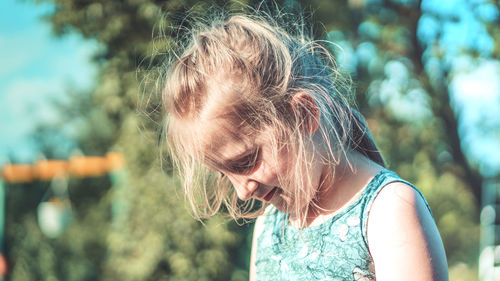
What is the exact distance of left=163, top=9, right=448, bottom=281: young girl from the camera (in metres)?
1.04

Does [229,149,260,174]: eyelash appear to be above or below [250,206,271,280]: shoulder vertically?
above

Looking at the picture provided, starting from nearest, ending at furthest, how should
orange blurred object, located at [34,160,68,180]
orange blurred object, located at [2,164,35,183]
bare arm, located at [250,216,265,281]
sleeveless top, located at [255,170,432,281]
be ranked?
sleeveless top, located at [255,170,432,281] → bare arm, located at [250,216,265,281] → orange blurred object, located at [2,164,35,183] → orange blurred object, located at [34,160,68,180]

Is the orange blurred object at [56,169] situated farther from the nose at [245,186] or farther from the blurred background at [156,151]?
the nose at [245,186]

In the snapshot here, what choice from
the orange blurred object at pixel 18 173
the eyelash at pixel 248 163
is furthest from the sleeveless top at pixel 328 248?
the orange blurred object at pixel 18 173

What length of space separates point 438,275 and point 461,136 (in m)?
4.69

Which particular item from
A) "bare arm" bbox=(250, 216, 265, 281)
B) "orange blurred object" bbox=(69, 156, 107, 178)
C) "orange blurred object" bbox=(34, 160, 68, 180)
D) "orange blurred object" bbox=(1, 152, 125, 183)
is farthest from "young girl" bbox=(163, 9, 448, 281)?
"orange blurred object" bbox=(34, 160, 68, 180)

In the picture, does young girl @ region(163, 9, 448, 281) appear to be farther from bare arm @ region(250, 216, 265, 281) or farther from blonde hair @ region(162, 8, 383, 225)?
bare arm @ region(250, 216, 265, 281)

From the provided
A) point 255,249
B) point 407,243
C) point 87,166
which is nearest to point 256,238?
point 255,249

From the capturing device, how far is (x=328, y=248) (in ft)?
3.52

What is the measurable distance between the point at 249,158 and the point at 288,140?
0.32ft

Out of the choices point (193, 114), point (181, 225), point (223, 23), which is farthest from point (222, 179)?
point (181, 225)

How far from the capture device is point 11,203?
5270 millimetres

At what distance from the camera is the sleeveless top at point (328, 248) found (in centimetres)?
100

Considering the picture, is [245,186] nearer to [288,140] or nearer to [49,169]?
[288,140]
